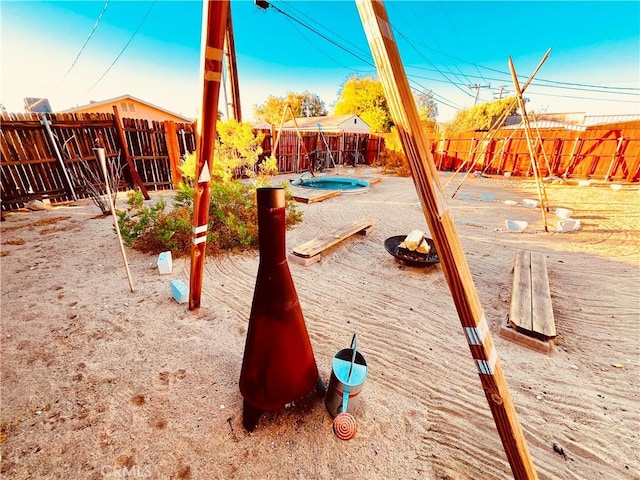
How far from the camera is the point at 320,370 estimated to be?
7.44ft

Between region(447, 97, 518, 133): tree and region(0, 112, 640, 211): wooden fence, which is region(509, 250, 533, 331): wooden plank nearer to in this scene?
region(0, 112, 640, 211): wooden fence

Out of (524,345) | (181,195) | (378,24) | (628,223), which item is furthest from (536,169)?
(181,195)

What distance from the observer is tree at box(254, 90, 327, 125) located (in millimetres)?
40094

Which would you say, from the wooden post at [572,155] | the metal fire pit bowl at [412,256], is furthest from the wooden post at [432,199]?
the wooden post at [572,155]

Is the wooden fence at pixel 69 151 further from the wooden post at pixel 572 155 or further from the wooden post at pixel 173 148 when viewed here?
the wooden post at pixel 572 155

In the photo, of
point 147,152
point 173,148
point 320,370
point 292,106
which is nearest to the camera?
point 320,370

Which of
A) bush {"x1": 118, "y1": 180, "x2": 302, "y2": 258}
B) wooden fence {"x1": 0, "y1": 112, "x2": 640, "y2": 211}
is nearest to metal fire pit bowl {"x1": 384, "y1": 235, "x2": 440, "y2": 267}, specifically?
bush {"x1": 118, "y1": 180, "x2": 302, "y2": 258}

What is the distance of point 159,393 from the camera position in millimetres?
1992

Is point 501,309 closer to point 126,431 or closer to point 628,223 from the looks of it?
point 126,431

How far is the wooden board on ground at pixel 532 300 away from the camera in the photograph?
8.93 feet

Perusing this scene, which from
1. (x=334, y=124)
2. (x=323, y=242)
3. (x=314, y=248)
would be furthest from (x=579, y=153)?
(x=334, y=124)

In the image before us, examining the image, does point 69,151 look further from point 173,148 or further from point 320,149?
point 320,149

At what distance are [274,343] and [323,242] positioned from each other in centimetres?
319

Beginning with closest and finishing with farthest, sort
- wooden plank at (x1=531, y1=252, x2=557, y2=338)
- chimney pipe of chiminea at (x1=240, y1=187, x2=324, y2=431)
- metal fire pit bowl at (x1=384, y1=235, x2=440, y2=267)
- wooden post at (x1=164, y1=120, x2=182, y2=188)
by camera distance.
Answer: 1. chimney pipe of chiminea at (x1=240, y1=187, x2=324, y2=431)
2. wooden plank at (x1=531, y1=252, x2=557, y2=338)
3. metal fire pit bowl at (x1=384, y1=235, x2=440, y2=267)
4. wooden post at (x1=164, y1=120, x2=182, y2=188)
